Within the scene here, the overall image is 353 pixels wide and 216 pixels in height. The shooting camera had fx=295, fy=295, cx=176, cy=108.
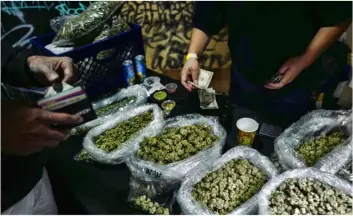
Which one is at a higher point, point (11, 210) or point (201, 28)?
point (201, 28)

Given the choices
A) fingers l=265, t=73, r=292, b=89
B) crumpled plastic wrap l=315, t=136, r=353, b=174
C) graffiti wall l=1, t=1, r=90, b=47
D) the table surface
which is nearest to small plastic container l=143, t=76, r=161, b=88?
the table surface

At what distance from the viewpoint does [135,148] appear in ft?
4.25

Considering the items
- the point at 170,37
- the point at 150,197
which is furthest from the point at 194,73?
the point at 170,37

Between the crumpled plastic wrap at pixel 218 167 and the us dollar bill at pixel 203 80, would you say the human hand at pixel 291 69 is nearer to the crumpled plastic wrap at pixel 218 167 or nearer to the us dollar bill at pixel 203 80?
the us dollar bill at pixel 203 80

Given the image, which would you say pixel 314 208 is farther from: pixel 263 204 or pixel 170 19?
pixel 170 19

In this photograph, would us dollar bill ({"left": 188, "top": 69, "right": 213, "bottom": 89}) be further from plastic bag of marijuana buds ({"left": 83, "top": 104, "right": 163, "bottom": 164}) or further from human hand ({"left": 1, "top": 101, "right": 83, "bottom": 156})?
human hand ({"left": 1, "top": 101, "right": 83, "bottom": 156})

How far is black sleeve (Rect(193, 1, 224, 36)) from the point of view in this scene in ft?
5.29

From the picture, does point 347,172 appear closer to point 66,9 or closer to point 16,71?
point 16,71

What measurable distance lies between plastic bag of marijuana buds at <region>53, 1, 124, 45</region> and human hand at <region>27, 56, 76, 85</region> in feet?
0.71

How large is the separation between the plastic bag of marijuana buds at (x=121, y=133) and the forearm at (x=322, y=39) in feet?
2.58

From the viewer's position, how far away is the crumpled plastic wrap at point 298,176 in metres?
1.01

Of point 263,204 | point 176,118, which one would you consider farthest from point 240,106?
point 263,204

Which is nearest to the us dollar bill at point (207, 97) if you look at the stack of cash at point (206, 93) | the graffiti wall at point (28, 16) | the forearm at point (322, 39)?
the stack of cash at point (206, 93)

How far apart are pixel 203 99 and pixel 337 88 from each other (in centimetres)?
98
